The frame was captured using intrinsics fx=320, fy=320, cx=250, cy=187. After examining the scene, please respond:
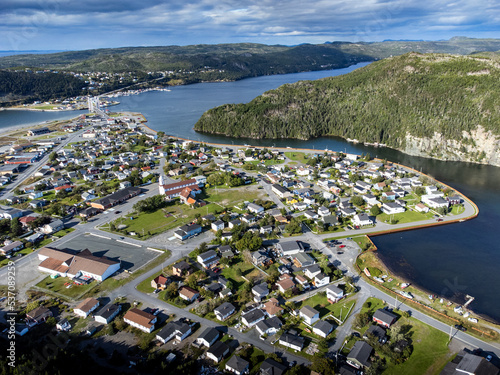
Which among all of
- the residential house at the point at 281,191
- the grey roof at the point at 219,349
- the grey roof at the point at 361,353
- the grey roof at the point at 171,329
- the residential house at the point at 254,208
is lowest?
the grey roof at the point at 361,353

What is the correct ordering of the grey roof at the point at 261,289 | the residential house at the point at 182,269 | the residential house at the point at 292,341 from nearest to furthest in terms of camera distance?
the residential house at the point at 292,341 < the grey roof at the point at 261,289 < the residential house at the point at 182,269

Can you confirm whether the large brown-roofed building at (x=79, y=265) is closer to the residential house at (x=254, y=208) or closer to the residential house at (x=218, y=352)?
the residential house at (x=218, y=352)

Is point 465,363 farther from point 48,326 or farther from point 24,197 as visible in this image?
point 24,197

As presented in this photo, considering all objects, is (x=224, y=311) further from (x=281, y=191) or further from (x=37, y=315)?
(x=281, y=191)

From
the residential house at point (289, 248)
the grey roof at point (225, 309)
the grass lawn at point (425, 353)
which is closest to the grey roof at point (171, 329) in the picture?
the grey roof at point (225, 309)

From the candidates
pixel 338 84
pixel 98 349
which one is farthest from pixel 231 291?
pixel 338 84
